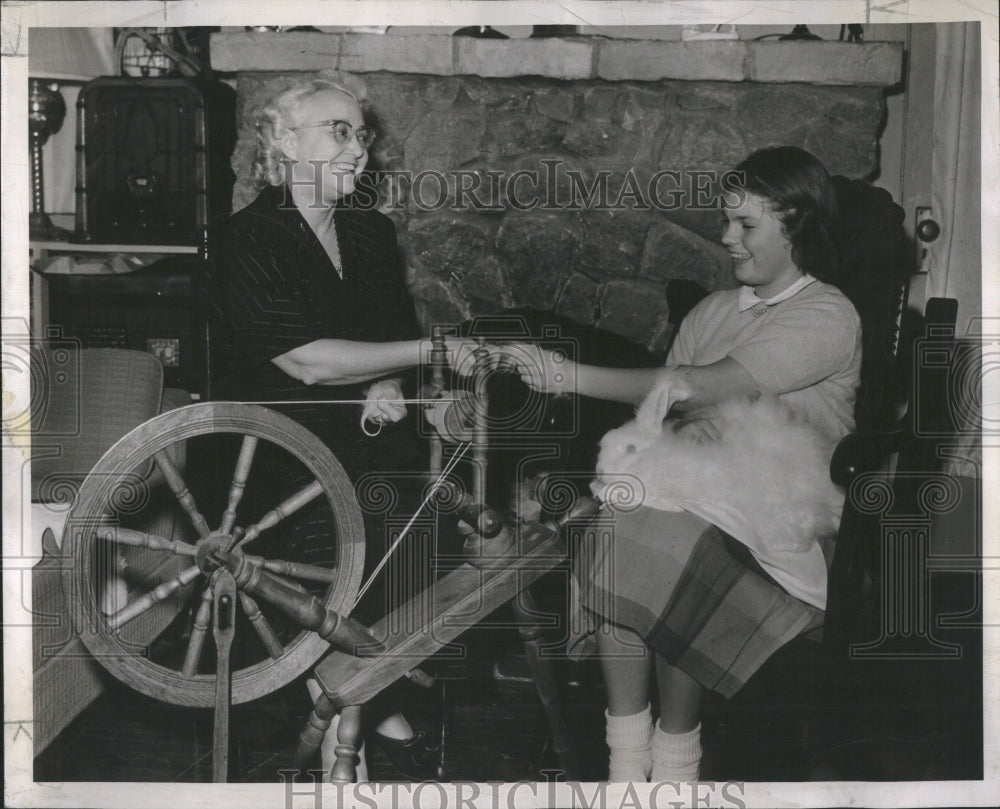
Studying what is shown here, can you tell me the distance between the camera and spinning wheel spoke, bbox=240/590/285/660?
8.38ft

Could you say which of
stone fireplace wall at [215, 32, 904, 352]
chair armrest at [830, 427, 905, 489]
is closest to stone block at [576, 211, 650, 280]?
stone fireplace wall at [215, 32, 904, 352]

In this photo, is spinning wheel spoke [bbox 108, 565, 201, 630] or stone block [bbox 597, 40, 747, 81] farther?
stone block [bbox 597, 40, 747, 81]

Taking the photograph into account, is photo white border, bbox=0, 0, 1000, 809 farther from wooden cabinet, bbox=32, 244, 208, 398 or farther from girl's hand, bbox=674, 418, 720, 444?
girl's hand, bbox=674, 418, 720, 444

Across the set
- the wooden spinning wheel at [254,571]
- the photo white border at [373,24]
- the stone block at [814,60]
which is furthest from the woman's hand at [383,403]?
the stone block at [814,60]

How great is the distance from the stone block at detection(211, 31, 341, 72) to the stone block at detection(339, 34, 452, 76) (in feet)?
0.11

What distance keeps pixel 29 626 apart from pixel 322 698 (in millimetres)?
741

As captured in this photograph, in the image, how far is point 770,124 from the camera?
2.62m

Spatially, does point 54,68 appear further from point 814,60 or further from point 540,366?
point 814,60

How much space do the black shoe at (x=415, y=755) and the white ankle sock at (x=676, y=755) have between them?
51 cm

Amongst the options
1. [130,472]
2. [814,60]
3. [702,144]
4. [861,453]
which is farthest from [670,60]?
[130,472]

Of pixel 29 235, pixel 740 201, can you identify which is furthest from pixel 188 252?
pixel 740 201

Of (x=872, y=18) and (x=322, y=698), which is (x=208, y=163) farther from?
(x=872, y=18)

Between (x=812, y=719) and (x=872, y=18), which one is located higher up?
(x=872, y=18)

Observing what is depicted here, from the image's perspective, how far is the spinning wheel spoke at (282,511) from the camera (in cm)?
255
